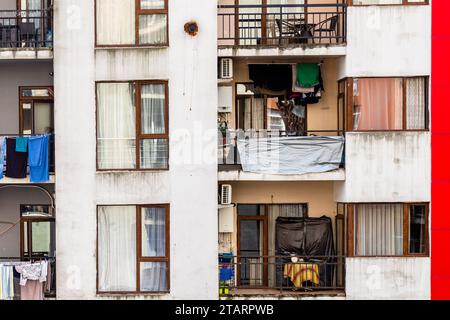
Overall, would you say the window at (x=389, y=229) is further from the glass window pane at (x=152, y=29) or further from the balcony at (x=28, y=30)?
the balcony at (x=28, y=30)

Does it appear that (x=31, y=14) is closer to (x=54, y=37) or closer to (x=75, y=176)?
(x=54, y=37)

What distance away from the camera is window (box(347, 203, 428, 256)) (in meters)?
18.5

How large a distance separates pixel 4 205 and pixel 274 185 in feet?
22.5

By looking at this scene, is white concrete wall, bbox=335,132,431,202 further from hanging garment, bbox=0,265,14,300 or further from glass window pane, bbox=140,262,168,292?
hanging garment, bbox=0,265,14,300

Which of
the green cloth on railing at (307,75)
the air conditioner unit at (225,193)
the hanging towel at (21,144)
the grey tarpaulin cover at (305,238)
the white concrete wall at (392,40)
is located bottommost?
the grey tarpaulin cover at (305,238)

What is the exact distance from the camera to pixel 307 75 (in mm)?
19219

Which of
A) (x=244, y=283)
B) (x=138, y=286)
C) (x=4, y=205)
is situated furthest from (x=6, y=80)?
(x=244, y=283)

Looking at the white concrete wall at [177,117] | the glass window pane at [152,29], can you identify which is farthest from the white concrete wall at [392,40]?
the glass window pane at [152,29]

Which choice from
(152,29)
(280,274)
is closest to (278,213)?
(280,274)

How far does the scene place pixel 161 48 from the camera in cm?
1823

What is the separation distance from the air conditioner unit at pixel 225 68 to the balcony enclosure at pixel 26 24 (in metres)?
4.20

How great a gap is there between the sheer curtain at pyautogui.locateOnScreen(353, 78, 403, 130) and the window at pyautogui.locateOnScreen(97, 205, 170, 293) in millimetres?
5273

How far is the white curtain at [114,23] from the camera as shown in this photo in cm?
1841
